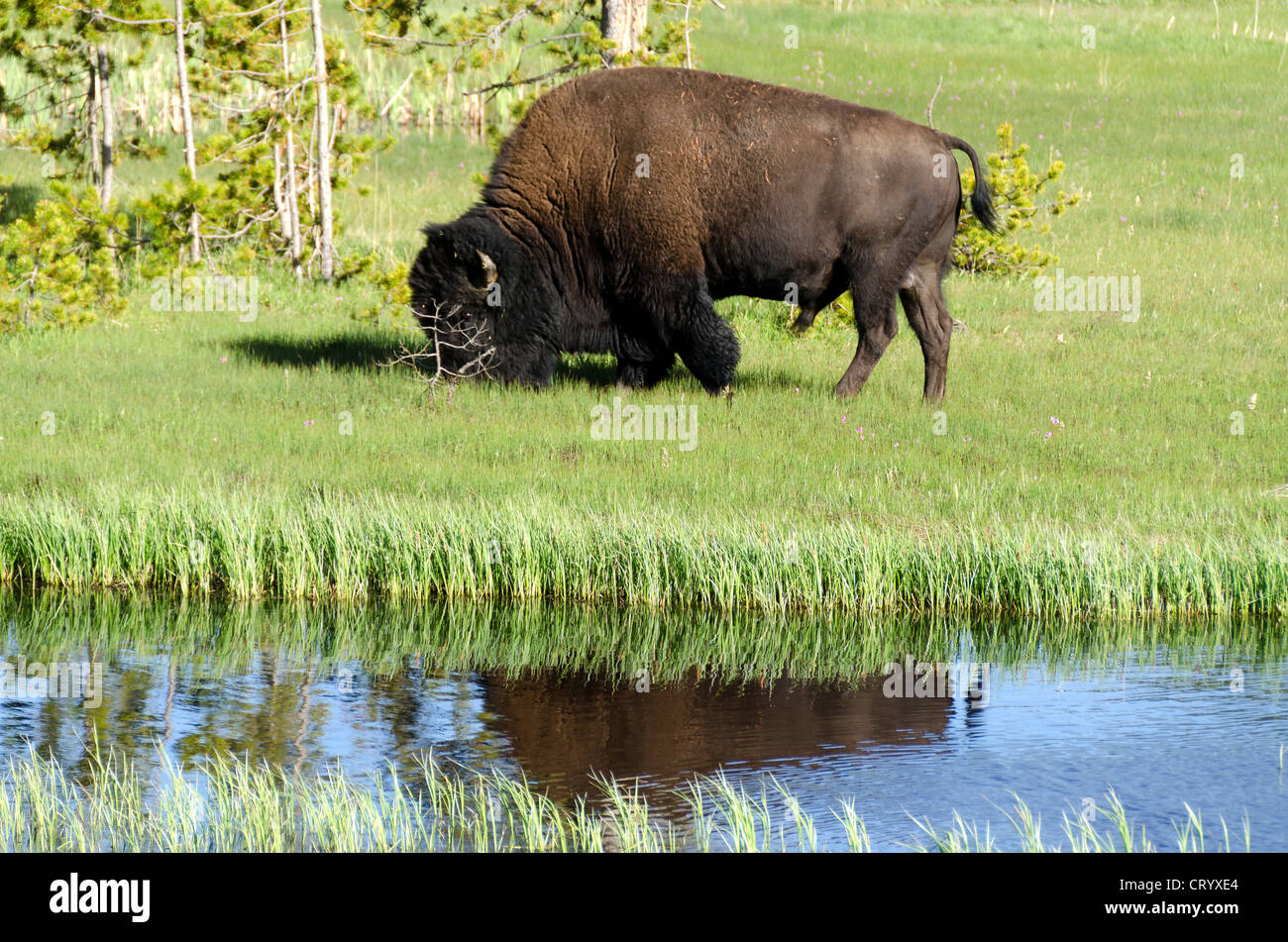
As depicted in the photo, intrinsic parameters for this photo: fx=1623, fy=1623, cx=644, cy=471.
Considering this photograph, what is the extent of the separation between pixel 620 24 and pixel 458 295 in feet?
20.7

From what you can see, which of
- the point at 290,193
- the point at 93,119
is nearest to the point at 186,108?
the point at 290,193

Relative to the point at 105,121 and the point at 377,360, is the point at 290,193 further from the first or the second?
the point at 377,360

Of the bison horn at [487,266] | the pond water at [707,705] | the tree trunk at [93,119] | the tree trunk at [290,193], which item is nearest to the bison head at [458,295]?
the bison horn at [487,266]

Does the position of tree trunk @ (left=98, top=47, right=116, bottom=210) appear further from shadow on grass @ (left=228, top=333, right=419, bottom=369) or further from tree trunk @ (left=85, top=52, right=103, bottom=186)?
shadow on grass @ (left=228, top=333, right=419, bottom=369)

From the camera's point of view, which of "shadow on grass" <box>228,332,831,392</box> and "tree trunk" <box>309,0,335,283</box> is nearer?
"shadow on grass" <box>228,332,831,392</box>

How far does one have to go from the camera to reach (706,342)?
516 inches

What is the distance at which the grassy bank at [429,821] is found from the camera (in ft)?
18.2

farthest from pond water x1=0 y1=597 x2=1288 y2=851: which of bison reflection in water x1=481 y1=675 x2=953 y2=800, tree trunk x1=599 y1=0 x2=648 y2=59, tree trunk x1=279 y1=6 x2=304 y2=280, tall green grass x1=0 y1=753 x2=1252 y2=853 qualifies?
tree trunk x1=599 y1=0 x2=648 y2=59

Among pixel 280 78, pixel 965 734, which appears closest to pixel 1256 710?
pixel 965 734

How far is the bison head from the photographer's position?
13.1m

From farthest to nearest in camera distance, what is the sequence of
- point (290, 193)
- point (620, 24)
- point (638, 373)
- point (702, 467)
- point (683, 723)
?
point (290, 193)
point (620, 24)
point (638, 373)
point (702, 467)
point (683, 723)

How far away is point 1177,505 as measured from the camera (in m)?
10.1

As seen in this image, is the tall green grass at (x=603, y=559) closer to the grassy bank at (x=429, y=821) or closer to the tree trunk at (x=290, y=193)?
the grassy bank at (x=429, y=821)

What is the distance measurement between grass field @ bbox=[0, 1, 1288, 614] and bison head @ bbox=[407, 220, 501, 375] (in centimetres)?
37
